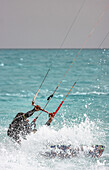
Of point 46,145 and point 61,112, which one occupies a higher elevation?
point 46,145

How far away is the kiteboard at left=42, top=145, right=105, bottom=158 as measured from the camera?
11422 millimetres

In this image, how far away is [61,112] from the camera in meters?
18.3

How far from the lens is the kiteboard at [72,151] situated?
11422 millimetres

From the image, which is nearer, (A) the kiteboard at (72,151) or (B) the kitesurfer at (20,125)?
(B) the kitesurfer at (20,125)

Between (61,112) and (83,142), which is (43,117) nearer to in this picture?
(61,112)

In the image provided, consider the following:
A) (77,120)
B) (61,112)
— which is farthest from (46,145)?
(61,112)

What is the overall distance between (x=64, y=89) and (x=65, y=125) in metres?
13.7

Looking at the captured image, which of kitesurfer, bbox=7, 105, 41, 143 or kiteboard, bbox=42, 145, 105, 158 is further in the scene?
kiteboard, bbox=42, 145, 105, 158

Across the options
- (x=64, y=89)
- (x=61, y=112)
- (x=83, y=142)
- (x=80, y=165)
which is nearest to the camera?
(x=80, y=165)

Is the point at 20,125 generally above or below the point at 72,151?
above

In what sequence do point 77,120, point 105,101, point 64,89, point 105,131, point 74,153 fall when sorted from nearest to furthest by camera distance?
point 74,153 → point 105,131 → point 77,120 → point 105,101 → point 64,89

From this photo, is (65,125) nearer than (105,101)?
Yes

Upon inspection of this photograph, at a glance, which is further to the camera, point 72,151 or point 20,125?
point 72,151

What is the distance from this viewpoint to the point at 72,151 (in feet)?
37.9
